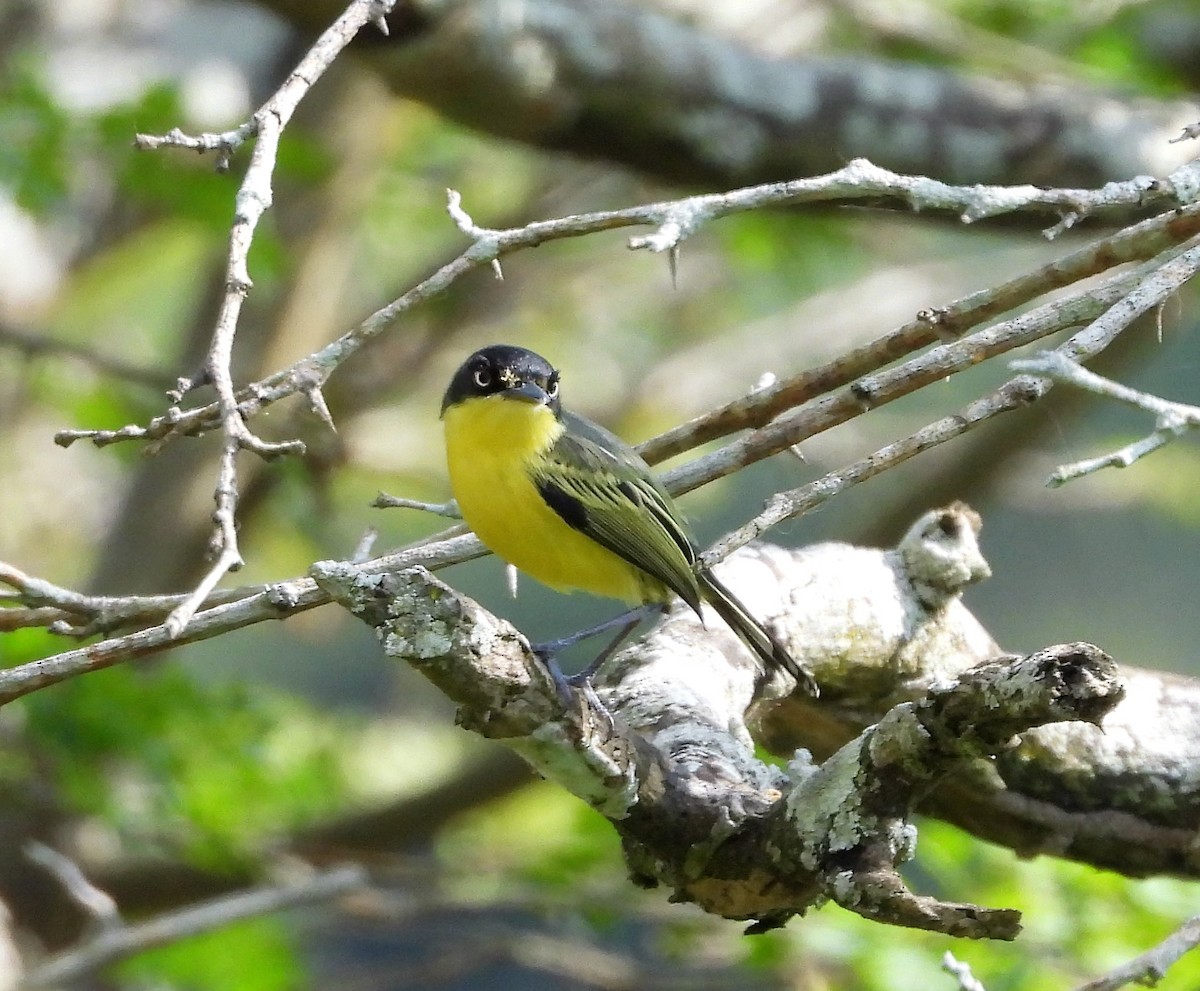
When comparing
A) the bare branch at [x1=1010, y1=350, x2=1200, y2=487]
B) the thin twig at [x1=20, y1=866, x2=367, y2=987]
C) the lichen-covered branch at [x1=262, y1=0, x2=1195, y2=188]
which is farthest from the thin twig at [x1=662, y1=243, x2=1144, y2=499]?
the lichen-covered branch at [x1=262, y1=0, x2=1195, y2=188]

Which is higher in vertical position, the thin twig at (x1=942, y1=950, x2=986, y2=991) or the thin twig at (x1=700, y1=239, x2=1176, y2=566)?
the thin twig at (x1=700, y1=239, x2=1176, y2=566)

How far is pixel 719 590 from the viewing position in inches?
154

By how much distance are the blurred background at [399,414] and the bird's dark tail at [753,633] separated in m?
1.56

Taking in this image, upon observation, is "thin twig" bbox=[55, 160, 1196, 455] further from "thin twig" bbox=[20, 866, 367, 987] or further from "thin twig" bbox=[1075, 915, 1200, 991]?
"thin twig" bbox=[20, 866, 367, 987]

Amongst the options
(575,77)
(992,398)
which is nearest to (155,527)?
(575,77)

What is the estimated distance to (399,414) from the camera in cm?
1038

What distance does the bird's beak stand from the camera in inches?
164

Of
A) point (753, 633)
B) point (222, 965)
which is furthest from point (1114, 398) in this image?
point (222, 965)

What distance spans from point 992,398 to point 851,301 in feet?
24.5

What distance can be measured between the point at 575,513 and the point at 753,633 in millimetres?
565

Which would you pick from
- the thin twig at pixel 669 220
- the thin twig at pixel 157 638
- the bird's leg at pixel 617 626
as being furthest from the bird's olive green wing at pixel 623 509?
the thin twig at pixel 157 638

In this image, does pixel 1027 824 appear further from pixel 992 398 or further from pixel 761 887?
pixel 992 398

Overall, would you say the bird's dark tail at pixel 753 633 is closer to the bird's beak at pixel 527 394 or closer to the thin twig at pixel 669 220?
the bird's beak at pixel 527 394

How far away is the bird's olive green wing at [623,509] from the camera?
3.86 meters
